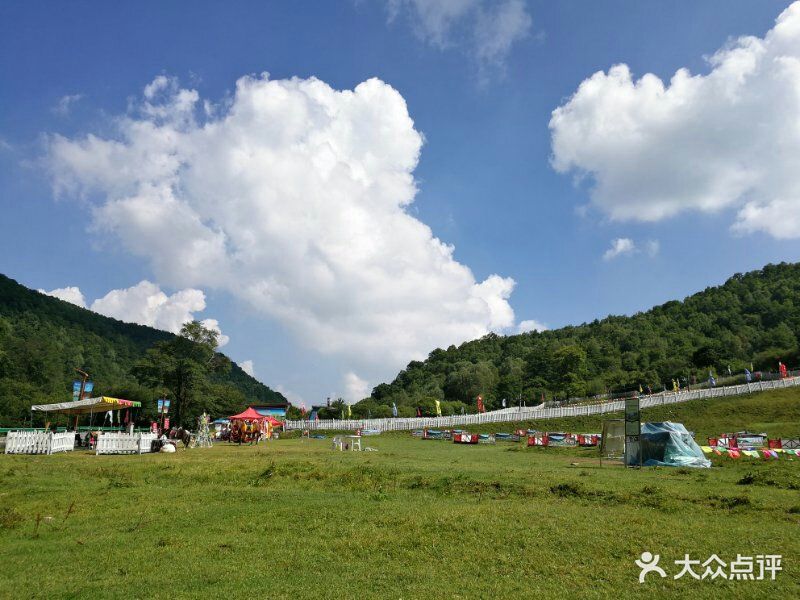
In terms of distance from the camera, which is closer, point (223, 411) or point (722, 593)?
point (722, 593)

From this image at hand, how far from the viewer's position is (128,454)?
89.7 feet

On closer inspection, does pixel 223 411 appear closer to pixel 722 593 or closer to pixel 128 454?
pixel 128 454

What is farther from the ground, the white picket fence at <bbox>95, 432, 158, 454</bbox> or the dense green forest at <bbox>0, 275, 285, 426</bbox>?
the dense green forest at <bbox>0, 275, 285, 426</bbox>

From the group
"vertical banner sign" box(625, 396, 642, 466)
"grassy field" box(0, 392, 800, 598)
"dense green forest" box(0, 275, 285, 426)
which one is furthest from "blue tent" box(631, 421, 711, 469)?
"dense green forest" box(0, 275, 285, 426)

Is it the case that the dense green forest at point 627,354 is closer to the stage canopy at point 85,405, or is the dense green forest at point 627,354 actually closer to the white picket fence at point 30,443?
the stage canopy at point 85,405

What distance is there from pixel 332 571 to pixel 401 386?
510 ft

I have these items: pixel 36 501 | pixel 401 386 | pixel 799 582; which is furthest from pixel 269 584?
pixel 401 386

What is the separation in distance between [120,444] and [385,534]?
2308 cm

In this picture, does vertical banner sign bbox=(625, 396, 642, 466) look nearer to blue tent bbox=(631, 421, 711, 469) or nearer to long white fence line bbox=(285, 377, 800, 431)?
blue tent bbox=(631, 421, 711, 469)

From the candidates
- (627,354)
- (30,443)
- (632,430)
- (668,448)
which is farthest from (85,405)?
(627,354)

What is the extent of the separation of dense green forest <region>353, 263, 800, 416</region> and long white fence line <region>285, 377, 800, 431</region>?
21659 mm

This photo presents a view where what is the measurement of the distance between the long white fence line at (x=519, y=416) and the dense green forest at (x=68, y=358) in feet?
59.0

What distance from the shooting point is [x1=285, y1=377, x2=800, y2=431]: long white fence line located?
63625mm

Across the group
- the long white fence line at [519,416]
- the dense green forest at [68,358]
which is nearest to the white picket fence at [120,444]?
the dense green forest at [68,358]
